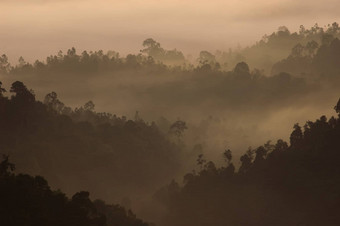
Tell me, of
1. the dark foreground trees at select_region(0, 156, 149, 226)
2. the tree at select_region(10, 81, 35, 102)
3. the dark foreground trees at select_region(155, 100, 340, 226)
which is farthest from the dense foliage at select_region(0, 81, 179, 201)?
the dark foreground trees at select_region(0, 156, 149, 226)

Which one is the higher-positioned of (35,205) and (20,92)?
(20,92)

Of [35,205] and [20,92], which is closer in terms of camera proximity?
[35,205]

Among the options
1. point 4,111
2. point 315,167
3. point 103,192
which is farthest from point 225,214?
point 4,111

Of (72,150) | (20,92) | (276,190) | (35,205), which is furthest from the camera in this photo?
(72,150)

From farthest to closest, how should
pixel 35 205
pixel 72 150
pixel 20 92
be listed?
pixel 72 150
pixel 20 92
pixel 35 205

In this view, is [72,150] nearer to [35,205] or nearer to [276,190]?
[276,190]

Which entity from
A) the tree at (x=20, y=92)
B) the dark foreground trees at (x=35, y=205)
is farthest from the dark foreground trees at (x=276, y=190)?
the dark foreground trees at (x=35, y=205)

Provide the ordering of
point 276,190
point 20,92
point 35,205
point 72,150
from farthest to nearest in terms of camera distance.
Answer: point 72,150
point 20,92
point 276,190
point 35,205

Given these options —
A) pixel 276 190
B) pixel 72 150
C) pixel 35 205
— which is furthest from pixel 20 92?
pixel 35 205

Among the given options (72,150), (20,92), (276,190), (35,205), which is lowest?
(35,205)

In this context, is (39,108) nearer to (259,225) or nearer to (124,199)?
(124,199)

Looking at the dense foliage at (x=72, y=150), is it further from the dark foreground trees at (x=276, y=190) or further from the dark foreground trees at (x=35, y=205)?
the dark foreground trees at (x=35, y=205)

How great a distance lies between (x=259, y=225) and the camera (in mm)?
151000

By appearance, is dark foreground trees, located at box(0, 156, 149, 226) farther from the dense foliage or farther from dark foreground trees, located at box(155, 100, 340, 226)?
dark foreground trees, located at box(155, 100, 340, 226)
